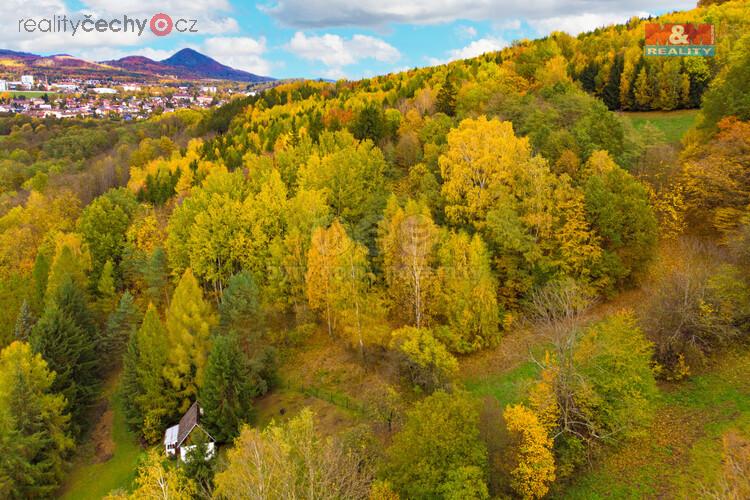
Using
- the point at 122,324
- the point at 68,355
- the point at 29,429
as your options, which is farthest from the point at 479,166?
the point at 29,429

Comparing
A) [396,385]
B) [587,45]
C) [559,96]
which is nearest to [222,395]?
[396,385]

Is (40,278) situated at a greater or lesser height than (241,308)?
lesser

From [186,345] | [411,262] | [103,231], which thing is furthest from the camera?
[103,231]

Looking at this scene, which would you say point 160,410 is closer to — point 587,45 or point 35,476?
point 35,476

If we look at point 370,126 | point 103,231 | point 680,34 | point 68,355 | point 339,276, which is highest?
point 680,34

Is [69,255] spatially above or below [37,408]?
above

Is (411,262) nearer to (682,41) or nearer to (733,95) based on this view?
(733,95)

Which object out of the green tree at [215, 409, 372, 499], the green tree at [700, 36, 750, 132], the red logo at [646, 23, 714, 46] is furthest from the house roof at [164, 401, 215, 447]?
the red logo at [646, 23, 714, 46]

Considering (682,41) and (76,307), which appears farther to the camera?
(682,41)

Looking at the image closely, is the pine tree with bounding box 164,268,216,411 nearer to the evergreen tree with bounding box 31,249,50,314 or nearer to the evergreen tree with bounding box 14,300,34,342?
the evergreen tree with bounding box 14,300,34,342
